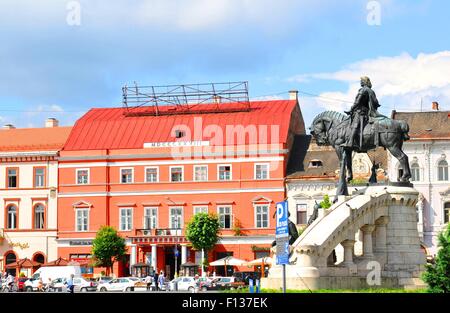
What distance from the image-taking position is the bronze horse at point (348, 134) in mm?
37844

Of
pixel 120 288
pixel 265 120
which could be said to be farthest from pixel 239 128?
pixel 120 288

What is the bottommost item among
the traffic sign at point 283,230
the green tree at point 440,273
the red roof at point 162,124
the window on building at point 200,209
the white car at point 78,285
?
the white car at point 78,285

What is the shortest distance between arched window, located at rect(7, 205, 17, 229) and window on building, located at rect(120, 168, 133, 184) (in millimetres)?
10231

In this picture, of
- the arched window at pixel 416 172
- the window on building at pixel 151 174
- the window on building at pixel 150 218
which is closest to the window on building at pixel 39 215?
the window on building at pixel 150 218

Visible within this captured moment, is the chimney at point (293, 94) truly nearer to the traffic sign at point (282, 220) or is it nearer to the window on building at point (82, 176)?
the window on building at point (82, 176)

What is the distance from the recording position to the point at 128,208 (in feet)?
269

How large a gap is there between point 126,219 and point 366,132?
46.1 m

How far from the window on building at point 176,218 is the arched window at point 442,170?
21.2 m

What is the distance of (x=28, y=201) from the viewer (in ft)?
276

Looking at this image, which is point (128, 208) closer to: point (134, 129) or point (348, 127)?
point (134, 129)

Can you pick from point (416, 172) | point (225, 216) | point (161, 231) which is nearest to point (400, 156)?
point (416, 172)

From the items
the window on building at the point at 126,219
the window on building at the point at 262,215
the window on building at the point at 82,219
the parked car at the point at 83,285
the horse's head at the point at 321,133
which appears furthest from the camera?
the window on building at the point at 82,219

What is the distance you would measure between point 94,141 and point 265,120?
15.0 metres

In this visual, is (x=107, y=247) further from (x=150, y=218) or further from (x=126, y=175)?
(x=126, y=175)
